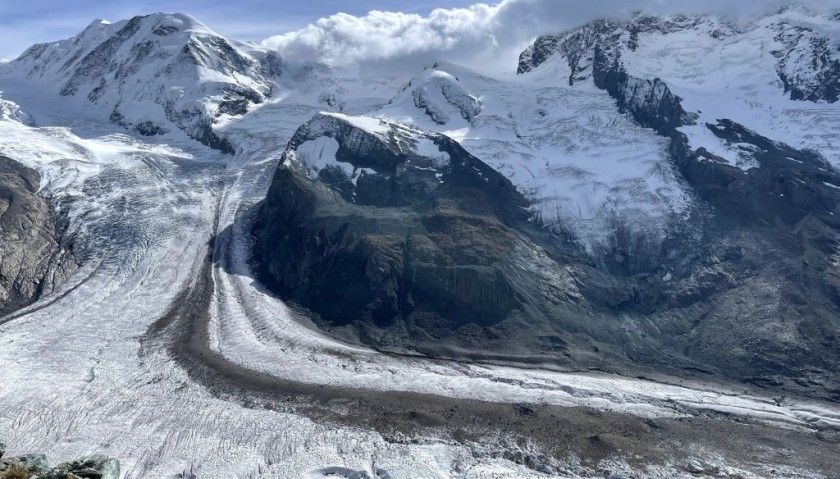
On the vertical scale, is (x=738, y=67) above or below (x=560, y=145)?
above

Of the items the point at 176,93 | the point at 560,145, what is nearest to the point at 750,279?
the point at 560,145

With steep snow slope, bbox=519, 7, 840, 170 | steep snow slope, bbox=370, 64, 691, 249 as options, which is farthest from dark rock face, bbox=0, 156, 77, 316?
steep snow slope, bbox=519, 7, 840, 170

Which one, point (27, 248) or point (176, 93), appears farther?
point (176, 93)

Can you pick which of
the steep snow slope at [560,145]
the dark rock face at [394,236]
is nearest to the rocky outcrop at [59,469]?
the dark rock face at [394,236]

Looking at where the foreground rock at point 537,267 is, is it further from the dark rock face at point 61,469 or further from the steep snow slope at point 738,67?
the dark rock face at point 61,469

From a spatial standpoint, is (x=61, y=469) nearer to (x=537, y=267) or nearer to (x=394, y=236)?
(x=394, y=236)

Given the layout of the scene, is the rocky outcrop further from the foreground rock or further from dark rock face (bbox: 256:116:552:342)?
dark rock face (bbox: 256:116:552:342)

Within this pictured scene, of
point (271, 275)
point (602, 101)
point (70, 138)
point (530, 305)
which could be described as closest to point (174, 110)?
point (70, 138)

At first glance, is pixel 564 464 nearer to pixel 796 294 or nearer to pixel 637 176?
pixel 796 294
